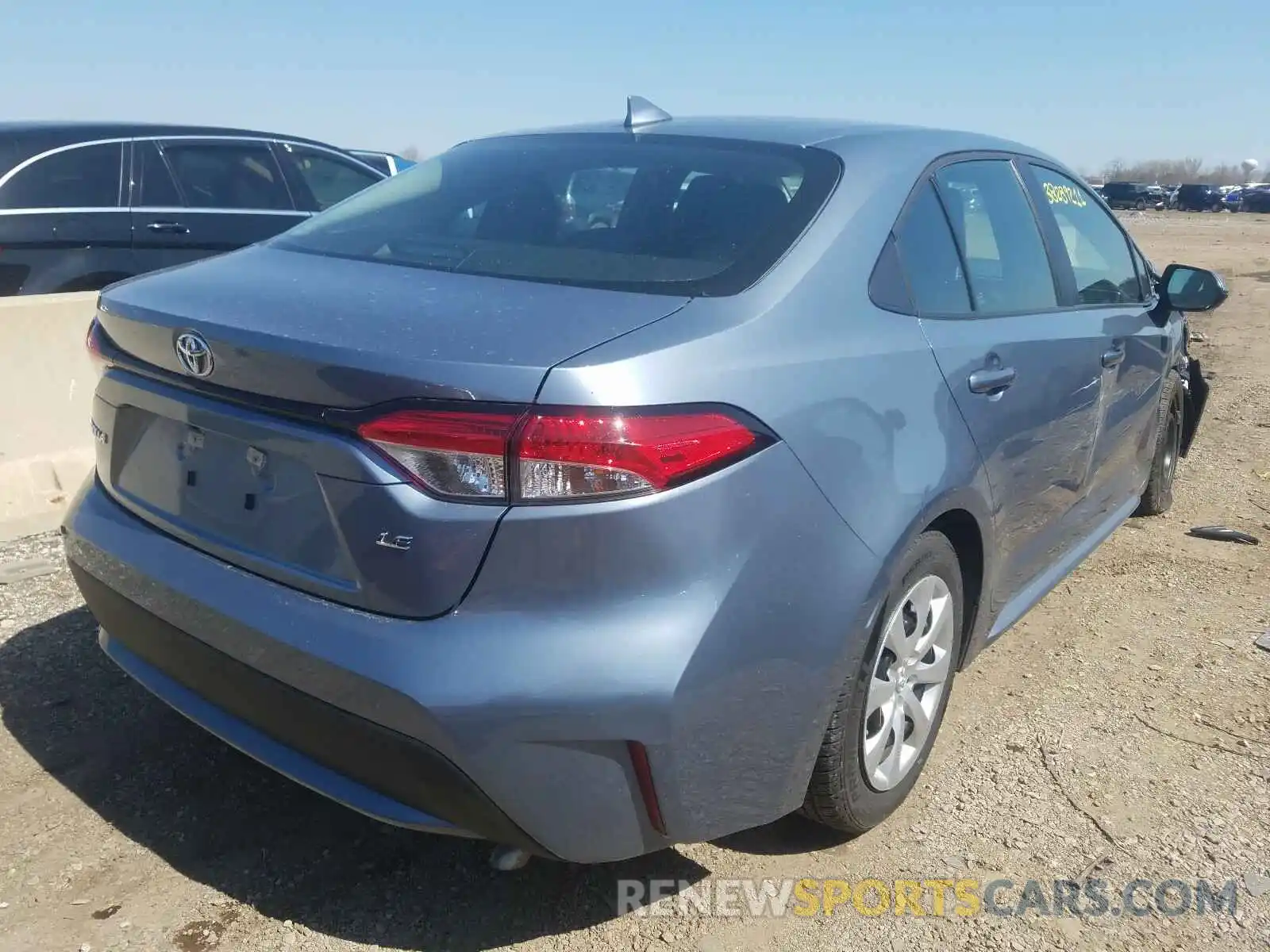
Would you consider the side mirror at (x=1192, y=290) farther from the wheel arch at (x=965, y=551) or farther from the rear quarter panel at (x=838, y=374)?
the rear quarter panel at (x=838, y=374)

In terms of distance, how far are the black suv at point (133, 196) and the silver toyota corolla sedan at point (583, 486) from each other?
3.78 m

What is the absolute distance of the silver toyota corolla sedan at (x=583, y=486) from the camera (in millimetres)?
1874

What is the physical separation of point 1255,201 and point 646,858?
2555 inches

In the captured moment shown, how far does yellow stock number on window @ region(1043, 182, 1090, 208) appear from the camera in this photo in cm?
366

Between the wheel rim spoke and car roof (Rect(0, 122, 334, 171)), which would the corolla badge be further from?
car roof (Rect(0, 122, 334, 171))

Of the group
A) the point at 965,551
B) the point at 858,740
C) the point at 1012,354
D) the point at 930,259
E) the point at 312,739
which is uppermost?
the point at 930,259

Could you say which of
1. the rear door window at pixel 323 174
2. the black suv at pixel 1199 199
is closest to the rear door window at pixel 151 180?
the rear door window at pixel 323 174

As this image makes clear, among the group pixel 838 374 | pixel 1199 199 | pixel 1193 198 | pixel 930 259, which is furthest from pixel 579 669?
pixel 1193 198

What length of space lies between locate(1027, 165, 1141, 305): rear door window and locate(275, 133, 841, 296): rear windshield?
4.47 feet

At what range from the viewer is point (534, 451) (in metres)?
1.83

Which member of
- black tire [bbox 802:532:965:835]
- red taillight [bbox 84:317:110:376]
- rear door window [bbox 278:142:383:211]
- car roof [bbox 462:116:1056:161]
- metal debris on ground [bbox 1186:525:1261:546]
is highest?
car roof [bbox 462:116:1056:161]

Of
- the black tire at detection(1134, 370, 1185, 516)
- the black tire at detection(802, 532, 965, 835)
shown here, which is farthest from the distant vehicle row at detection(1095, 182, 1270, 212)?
the black tire at detection(802, 532, 965, 835)

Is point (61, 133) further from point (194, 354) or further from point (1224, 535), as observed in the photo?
point (1224, 535)

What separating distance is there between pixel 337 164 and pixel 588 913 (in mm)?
6293
